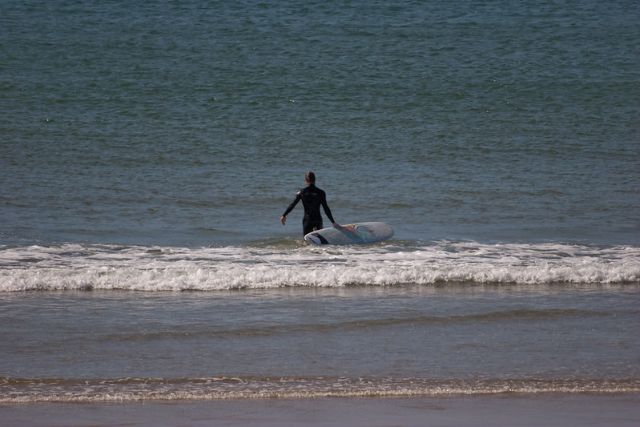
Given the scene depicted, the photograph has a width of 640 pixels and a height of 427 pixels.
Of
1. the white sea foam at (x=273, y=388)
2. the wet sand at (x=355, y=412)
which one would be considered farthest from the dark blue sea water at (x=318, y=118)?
the wet sand at (x=355, y=412)

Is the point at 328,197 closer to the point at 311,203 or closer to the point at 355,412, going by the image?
the point at 311,203

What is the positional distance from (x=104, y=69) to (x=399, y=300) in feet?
77.8

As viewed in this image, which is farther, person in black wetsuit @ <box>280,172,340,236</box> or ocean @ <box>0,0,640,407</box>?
person in black wetsuit @ <box>280,172,340,236</box>

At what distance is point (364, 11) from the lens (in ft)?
132

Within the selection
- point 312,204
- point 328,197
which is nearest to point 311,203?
point 312,204

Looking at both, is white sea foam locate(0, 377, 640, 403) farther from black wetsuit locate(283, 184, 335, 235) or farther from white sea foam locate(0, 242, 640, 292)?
black wetsuit locate(283, 184, 335, 235)

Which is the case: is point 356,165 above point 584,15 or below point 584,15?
below

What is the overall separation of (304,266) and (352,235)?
7.29 ft

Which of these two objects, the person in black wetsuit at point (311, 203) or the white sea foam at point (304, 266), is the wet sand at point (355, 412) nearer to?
the white sea foam at point (304, 266)

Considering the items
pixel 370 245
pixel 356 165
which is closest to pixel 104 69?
pixel 356 165

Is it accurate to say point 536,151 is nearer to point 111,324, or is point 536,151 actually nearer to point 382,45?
point 382,45

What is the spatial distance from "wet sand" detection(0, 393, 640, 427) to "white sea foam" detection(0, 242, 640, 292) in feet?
15.6

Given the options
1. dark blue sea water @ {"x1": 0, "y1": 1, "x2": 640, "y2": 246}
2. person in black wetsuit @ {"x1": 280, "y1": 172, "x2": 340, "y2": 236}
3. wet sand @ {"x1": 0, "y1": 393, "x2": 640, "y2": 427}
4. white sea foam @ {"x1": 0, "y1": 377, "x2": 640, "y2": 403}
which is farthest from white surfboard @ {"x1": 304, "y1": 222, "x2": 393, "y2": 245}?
wet sand @ {"x1": 0, "y1": 393, "x2": 640, "y2": 427}

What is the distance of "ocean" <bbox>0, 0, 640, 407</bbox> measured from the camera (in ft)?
28.5
